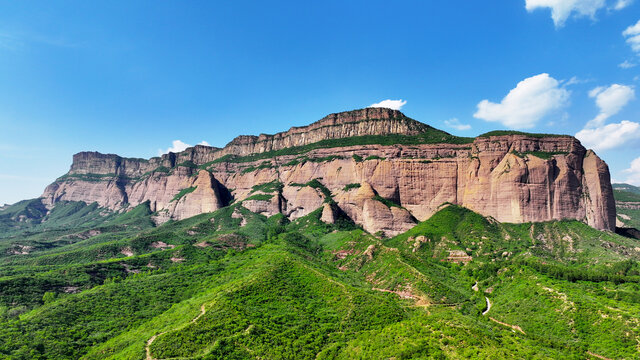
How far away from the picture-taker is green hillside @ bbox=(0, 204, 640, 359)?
1726 inches

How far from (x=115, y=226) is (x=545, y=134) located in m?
208

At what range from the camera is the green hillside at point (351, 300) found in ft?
144

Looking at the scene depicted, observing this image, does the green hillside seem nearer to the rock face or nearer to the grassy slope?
the rock face

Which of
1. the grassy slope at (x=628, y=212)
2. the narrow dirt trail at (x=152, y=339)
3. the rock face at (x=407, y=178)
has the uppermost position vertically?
the rock face at (x=407, y=178)

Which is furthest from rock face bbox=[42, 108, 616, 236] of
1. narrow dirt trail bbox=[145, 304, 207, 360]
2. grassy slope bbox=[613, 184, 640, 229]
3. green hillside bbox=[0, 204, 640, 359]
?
narrow dirt trail bbox=[145, 304, 207, 360]

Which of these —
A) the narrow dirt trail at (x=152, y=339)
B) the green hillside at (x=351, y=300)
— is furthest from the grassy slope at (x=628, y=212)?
the narrow dirt trail at (x=152, y=339)

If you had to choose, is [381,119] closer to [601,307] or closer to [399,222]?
[399,222]

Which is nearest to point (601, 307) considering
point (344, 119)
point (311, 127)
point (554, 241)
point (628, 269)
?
point (628, 269)

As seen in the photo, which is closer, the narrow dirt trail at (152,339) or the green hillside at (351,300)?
the narrow dirt trail at (152,339)

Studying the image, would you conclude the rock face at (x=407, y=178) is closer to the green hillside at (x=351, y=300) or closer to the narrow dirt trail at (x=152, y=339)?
the green hillside at (x=351, y=300)

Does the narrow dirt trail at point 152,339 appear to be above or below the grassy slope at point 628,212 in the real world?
below

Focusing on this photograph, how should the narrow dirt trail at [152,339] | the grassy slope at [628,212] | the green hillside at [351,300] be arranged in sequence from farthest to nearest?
the grassy slope at [628,212] → the green hillside at [351,300] → the narrow dirt trail at [152,339]

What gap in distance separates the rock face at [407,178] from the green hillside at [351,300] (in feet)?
32.8

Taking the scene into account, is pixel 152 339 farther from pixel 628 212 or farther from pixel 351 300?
pixel 628 212
